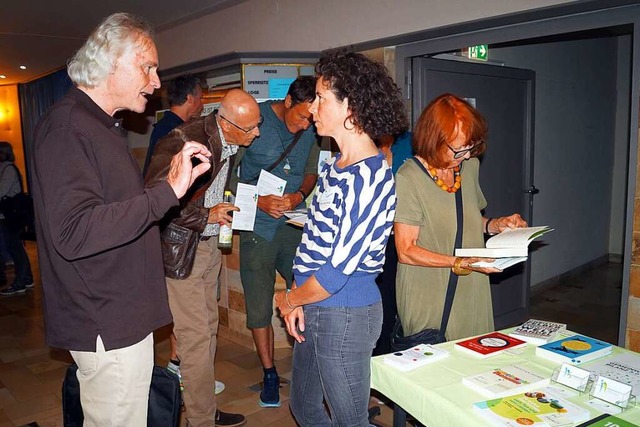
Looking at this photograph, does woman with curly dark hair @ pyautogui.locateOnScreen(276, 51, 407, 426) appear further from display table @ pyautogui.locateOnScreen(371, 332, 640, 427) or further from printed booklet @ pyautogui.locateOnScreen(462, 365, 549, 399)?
printed booklet @ pyautogui.locateOnScreen(462, 365, 549, 399)

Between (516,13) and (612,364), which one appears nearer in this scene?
(612,364)

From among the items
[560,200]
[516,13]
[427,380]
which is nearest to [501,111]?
[516,13]

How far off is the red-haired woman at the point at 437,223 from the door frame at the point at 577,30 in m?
1.18

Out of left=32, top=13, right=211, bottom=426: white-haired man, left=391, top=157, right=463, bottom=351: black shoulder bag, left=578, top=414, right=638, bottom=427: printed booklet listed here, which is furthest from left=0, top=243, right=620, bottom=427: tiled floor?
left=578, top=414, right=638, bottom=427: printed booklet

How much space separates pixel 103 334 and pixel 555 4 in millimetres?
2585

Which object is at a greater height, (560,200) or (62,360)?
(560,200)

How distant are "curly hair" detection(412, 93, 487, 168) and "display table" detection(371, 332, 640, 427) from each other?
0.74 metres

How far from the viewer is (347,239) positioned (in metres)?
1.51

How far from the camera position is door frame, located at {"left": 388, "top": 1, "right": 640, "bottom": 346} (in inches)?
104

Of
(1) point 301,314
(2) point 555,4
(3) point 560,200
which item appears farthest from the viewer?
(3) point 560,200

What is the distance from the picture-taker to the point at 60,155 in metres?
1.45

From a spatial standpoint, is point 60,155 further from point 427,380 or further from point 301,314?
point 427,380

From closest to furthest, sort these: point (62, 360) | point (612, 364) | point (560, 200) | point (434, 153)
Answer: point (612, 364) → point (434, 153) → point (62, 360) → point (560, 200)

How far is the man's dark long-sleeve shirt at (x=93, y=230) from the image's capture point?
4.68 ft
